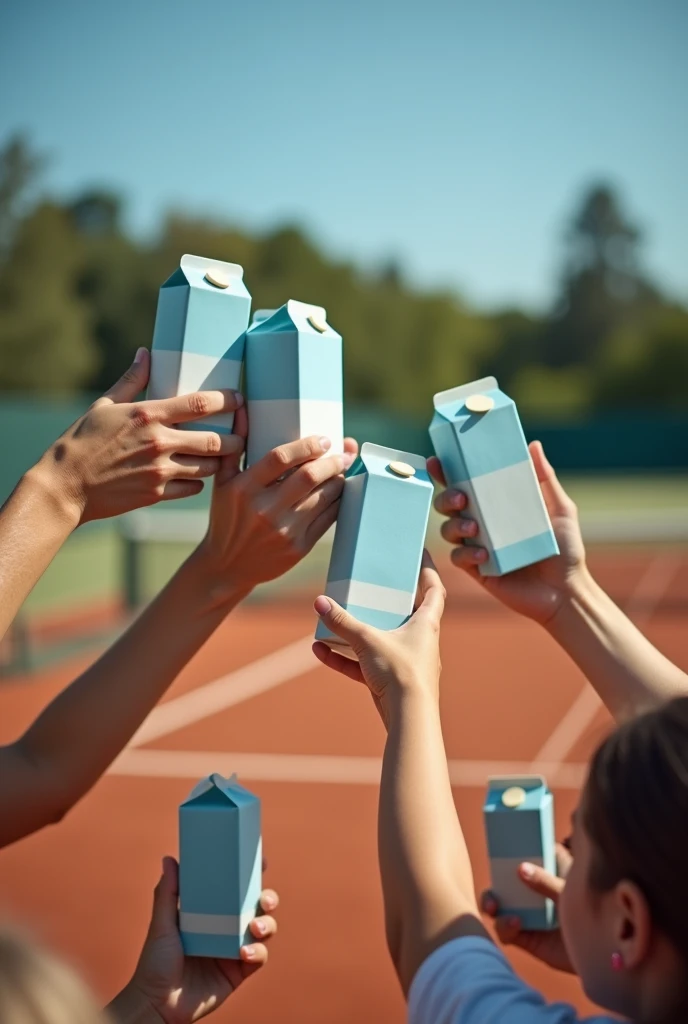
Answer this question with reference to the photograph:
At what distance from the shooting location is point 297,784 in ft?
24.2

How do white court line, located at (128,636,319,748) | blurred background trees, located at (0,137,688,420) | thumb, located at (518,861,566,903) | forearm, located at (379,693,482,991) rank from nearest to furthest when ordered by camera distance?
forearm, located at (379,693,482,991) → thumb, located at (518,861,566,903) → white court line, located at (128,636,319,748) → blurred background trees, located at (0,137,688,420)

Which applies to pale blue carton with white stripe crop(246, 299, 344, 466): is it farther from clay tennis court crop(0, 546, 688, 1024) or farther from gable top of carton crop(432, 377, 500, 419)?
clay tennis court crop(0, 546, 688, 1024)

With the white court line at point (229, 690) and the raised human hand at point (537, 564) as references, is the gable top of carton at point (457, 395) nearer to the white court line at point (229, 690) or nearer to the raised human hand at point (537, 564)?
the raised human hand at point (537, 564)

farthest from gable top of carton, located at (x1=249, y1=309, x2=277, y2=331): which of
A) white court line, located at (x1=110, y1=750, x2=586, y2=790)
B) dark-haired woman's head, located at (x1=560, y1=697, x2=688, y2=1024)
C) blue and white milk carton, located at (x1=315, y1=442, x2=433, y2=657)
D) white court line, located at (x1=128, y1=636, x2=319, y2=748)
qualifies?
white court line, located at (x1=128, y1=636, x2=319, y2=748)

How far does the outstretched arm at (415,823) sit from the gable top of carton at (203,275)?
0.78m

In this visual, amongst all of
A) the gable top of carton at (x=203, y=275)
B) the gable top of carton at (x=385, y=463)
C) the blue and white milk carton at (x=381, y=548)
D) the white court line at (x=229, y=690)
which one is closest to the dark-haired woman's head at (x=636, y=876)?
the blue and white milk carton at (x=381, y=548)

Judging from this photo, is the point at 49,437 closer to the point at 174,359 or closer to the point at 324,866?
the point at 324,866

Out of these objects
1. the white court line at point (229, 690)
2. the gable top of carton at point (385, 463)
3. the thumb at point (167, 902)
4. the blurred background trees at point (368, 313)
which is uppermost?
the gable top of carton at point (385, 463)

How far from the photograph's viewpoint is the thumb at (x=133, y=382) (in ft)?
6.97

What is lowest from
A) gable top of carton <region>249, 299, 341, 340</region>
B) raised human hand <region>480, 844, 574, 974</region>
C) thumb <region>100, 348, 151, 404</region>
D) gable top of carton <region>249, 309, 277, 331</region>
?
raised human hand <region>480, 844, 574, 974</region>

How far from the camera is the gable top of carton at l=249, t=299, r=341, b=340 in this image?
6.94ft

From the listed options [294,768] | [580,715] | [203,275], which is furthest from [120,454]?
[580,715]

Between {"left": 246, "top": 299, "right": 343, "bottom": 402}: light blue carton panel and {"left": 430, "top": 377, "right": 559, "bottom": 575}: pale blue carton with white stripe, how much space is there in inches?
10.0

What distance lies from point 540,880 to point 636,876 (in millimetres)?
857
